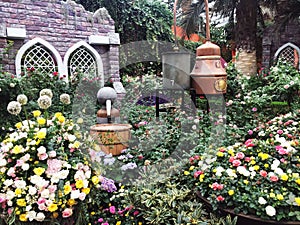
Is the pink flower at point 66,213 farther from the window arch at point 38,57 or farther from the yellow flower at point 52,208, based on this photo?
the window arch at point 38,57

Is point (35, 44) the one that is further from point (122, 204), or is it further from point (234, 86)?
point (122, 204)

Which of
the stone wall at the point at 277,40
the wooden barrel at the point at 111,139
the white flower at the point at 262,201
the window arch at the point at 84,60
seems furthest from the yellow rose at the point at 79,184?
the stone wall at the point at 277,40

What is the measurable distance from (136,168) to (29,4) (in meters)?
4.40

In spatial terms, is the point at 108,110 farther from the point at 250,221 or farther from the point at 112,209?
the point at 250,221

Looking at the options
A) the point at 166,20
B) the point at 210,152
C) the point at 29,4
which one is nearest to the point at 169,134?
the point at 210,152

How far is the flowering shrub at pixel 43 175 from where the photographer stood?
1.55m

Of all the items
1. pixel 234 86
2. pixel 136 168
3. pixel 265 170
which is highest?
pixel 234 86

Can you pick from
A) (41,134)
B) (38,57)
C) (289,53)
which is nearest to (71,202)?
(41,134)

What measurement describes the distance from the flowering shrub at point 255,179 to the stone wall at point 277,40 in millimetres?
8898

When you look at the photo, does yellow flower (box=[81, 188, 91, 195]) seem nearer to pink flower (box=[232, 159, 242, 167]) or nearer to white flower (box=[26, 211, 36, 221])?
white flower (box=[26, 211, 36, 221])

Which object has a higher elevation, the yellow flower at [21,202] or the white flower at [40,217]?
the yellow flower at [21,202]

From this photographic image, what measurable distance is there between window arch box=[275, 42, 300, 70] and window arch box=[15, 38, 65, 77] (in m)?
7.87

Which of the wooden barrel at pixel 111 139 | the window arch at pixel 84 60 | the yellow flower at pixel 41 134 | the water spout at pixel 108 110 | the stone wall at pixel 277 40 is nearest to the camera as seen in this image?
the yellow flower at pixel 41 134

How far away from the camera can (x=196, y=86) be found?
113 inches
